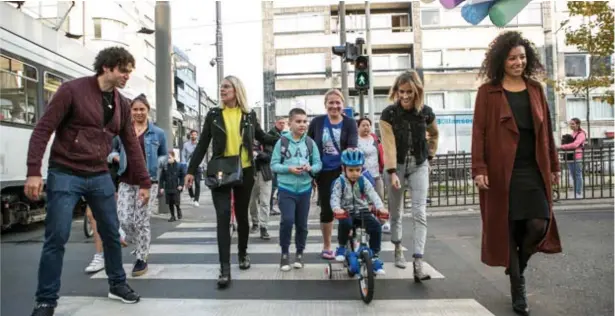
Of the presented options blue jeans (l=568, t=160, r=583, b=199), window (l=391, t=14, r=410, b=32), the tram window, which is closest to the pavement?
the tram window

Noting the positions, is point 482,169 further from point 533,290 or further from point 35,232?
point 35,232

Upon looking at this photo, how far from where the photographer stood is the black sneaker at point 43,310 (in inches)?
144

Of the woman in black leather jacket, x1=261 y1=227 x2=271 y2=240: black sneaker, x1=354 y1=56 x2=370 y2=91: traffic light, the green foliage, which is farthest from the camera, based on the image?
the green foliage

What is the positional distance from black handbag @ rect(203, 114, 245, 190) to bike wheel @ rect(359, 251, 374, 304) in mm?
1421

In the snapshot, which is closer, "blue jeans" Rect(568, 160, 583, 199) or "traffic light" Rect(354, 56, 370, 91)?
"blue jeans" Rect(568, 160, 583, 199)

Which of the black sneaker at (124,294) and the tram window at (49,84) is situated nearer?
the black sneaker at (124,294)

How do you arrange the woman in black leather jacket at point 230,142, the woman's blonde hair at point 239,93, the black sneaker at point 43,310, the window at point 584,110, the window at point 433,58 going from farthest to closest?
the window at point 433,58
the window at point 584,110
the woman's blonde hair at point 239,93
the woman in black leather jacket at point 230,142
the black sneaker at point 43,310

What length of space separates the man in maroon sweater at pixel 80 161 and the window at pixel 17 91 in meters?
4.99

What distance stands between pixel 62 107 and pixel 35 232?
563 cm

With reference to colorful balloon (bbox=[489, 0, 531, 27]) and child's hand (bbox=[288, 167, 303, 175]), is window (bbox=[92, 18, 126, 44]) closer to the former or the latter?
colorful balloon (bbox=[489, 0, 531, 27])

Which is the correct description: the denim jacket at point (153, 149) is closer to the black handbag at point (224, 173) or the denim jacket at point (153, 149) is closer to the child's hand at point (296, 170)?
the black handbag at point (224, 173)

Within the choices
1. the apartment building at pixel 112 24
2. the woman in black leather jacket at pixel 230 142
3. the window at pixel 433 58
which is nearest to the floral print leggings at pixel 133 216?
the woman in black leather jacket at pixel 230 142

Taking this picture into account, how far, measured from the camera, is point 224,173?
4957mm

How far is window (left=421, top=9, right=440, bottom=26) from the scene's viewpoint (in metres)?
39.2
